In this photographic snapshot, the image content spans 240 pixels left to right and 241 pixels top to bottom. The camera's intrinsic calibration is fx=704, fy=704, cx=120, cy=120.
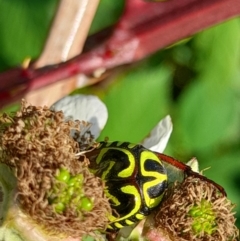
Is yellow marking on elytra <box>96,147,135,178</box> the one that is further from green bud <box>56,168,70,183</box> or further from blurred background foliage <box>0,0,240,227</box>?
blurred background foliage <box>0,0,240,227</box>

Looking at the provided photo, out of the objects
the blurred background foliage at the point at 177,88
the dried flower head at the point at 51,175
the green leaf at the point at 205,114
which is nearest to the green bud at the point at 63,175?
the dried flower head at the point at 51,175

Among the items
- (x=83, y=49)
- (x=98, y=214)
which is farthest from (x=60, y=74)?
(x=98, y=214)

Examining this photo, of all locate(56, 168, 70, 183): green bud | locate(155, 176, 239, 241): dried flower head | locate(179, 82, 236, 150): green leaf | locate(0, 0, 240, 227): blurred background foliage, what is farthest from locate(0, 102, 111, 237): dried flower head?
locate(179, 82, 236, 150): green leaf

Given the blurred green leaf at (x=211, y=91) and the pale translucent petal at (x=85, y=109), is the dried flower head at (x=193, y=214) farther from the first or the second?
the blurred green leaf at (x=211, y=91)

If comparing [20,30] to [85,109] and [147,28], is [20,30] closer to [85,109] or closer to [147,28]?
[85,109]

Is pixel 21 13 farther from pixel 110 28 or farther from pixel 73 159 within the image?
pixel 73 159
